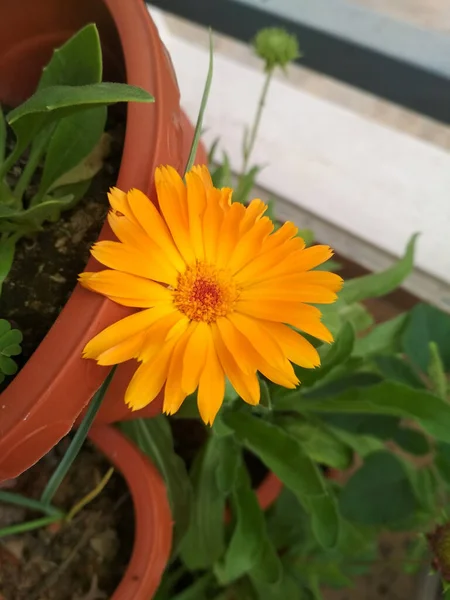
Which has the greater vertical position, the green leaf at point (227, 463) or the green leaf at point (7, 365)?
the green leaf at point (227, 463)

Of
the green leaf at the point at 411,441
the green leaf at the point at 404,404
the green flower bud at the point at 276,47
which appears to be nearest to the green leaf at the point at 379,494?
the green leaf at the point at 411,441

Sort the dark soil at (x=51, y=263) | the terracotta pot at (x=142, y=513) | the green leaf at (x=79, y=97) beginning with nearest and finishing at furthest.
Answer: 1. the green leaf at (x=79, y=97)
2. the dark soil at (x=51, y=263)
3. the terracotta pot at (x=142, y=513)

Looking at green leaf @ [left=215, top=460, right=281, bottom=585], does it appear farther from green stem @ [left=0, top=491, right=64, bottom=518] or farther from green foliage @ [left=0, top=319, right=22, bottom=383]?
green foliage @ [left=0, top=319, right=22, bottom=383]

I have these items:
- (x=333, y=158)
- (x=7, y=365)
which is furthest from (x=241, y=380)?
(x=333, y=158)

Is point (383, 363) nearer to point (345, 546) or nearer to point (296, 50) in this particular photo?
point (345, 546)

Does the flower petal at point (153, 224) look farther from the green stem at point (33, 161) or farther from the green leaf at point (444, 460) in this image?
the green leaf at point (444, 460)

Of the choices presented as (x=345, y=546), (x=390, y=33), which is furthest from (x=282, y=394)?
(x=390, y=33)

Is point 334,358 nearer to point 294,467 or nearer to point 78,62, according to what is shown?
point 294,467
